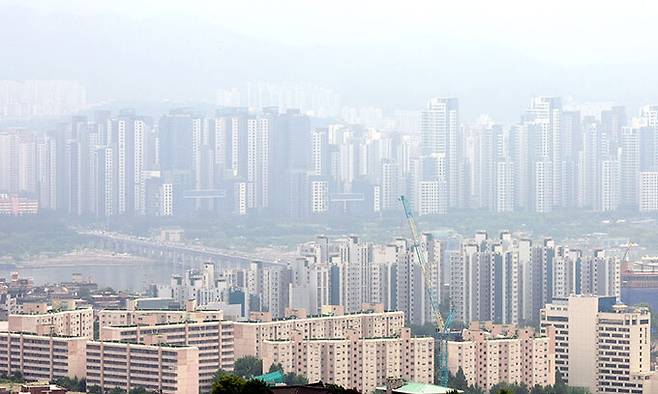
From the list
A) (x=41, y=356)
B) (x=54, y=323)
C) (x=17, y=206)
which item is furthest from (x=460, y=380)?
(x=17, y=206)

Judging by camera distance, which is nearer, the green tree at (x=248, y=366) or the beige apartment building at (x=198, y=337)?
the green tree at (x=248, y=366)

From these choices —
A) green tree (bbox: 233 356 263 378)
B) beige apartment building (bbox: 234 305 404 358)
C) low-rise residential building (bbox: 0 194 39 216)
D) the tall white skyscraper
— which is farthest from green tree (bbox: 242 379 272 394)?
the tall white skyscraper

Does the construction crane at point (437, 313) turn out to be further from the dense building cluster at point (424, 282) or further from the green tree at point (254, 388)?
the green tree at point (254, 388)

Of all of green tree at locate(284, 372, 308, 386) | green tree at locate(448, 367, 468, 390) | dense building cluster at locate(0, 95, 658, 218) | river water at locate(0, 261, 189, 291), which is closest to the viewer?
green tree at locate(284, 372, 308, 386)

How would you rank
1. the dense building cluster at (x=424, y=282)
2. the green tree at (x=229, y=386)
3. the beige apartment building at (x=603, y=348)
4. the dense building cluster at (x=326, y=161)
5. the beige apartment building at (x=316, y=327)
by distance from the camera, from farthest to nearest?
the dense building cluster at (x=326, y=161) < the dense building cluster at (x=424, y=282) < the beige apartment building at (x=316, y=327) < the beige apartment building at (x=603, y=348) < the green tree at (x=229, y=386)

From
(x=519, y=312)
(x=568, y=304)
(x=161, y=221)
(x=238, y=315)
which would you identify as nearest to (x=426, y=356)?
(x=568, y=304)

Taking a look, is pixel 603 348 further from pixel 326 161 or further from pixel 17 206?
pixel 326 161

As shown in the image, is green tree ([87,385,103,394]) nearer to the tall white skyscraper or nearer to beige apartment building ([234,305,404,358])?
beige apartment building ([234,305,404,358])

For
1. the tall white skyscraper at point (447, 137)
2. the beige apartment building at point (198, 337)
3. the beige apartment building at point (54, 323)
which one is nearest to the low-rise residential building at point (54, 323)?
the beige apartment building at point (54, 323)
